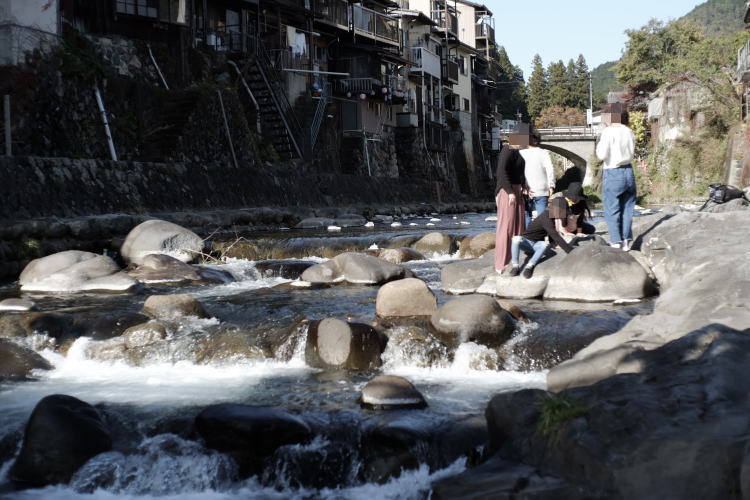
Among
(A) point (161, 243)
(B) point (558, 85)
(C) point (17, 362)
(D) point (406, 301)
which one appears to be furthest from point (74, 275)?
(B) point (558, 85)

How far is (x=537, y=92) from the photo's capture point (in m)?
97.0

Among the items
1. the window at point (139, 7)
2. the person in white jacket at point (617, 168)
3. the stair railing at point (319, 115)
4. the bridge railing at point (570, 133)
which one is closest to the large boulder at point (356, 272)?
the person in white jacket at point (617, 168)

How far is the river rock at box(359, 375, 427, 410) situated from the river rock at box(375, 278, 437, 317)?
2453 millimetres

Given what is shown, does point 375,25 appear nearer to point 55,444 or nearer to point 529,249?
point 529,249

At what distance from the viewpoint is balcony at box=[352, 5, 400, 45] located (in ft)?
124

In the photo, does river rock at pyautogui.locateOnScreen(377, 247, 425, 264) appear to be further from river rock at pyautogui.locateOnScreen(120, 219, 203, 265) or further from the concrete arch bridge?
the concrete arch bridge

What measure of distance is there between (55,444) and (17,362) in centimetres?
277

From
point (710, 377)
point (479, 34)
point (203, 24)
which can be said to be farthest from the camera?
point (479, 34)

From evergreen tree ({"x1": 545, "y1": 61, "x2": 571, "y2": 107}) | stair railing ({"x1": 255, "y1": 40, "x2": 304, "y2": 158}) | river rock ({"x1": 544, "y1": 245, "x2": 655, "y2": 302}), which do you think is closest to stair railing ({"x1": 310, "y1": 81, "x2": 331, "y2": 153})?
stair railing ({"x1": 255, "y1": 40, "x2": 304, "y2": 158})

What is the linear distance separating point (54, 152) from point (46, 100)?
1.26 metres

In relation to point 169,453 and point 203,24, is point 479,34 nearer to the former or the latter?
point 203,24

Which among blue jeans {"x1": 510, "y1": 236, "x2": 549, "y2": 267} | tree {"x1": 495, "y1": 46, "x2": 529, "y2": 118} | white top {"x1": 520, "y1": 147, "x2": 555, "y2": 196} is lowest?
blue jeans {"x1": 510, "y1": 236, "x2": 549, "y2": 267}

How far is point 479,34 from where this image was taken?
63.6 meters

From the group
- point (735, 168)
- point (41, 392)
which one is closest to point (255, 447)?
point (41, 392)
